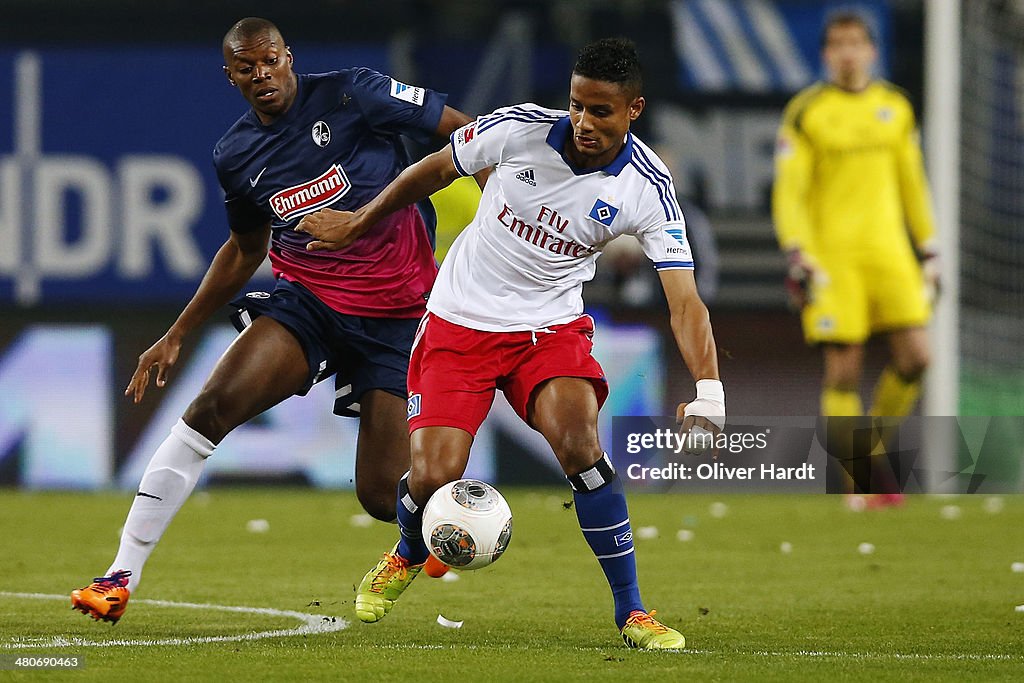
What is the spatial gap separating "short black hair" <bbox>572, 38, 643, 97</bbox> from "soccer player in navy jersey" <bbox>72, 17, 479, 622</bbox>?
115cm

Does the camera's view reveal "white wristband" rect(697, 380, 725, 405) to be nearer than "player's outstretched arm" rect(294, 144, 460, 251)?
Yes

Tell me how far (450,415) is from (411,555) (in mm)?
797

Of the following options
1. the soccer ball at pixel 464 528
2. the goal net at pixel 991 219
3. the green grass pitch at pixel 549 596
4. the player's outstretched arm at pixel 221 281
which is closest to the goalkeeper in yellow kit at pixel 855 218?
the green grass pitch at pixel 549 596

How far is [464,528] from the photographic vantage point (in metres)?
5.84

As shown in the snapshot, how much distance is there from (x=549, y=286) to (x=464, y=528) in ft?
3.24

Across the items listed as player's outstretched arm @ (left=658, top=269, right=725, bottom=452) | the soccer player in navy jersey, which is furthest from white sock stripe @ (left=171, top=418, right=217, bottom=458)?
player's outstretched arm @ (left=658, top=269, right=725, bottom=452)

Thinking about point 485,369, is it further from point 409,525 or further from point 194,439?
point 194,439

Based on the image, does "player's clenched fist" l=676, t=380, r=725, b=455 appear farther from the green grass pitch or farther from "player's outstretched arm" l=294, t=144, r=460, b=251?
"player's outstretched arm" l=294, t=144, r=460, b=251

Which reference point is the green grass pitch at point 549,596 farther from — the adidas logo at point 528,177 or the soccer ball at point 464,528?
the adidas logo at point 528,177

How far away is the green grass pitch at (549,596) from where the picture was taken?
5.55 m

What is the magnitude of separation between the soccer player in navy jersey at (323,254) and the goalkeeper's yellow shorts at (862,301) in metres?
5.41

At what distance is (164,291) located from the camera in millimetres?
13383

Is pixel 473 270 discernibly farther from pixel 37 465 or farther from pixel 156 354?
pixel 37 465

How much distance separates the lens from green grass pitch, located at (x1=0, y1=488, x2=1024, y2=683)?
5.55 metres
